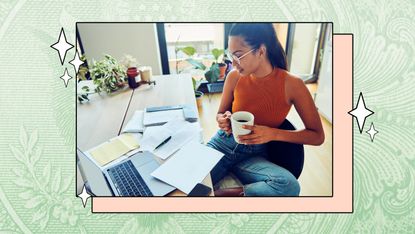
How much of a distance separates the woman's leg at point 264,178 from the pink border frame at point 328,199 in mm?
24

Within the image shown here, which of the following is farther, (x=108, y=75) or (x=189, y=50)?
(x=108, y=75)

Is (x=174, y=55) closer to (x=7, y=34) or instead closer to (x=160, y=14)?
(x=160, y=14)

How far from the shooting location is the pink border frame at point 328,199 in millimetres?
773

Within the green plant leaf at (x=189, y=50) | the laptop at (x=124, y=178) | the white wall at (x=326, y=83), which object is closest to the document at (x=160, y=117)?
the laptop at (x=124, y=178)

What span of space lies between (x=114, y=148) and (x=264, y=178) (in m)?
0.55

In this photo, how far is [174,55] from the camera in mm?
864

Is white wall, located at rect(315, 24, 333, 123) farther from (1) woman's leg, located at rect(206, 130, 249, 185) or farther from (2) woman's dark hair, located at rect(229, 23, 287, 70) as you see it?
(1) woman's leg, located at rect(206, 130, 249, 185)

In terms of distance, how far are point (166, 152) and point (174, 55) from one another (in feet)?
1.14

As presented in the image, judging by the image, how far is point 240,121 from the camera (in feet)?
2.58

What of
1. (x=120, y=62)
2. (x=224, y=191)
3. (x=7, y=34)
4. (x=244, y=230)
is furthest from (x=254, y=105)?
(x=7, y=34)

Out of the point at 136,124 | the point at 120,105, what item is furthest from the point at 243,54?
the point at 120,105

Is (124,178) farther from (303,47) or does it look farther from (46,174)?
(303,47)

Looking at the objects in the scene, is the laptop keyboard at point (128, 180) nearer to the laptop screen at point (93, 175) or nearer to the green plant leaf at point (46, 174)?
the laptop screen at point (93, 175)

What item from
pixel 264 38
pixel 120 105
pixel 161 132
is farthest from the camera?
pixel 120 105
